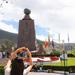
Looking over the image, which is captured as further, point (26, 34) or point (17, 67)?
point (26, 34)

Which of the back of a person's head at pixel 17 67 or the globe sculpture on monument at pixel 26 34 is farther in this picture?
the globe sculpture on monument at pixel 26 34

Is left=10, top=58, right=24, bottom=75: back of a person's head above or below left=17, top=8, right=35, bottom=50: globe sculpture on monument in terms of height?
below

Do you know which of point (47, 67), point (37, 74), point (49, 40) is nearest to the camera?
point (37, 74)

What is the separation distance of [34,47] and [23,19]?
7.12 meters

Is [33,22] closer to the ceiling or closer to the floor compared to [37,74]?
closer to the ceiling

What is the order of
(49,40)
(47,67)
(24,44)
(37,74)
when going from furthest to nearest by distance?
(49,40), (24,44), (47,67), (37,74)

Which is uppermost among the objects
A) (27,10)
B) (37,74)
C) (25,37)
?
(27,10)

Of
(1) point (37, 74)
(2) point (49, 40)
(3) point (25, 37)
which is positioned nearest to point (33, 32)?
(3) point (25, 37)

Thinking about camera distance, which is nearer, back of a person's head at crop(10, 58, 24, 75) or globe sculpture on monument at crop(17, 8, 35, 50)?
back of a person's head at crop(10, 58, 24, 75)

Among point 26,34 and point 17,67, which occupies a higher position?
point 26,34

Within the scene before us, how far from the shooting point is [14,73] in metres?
18.0

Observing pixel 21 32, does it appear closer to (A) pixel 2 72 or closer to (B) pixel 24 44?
(B) pixel 24 44

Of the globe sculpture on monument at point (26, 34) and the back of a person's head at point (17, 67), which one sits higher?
the globe sculpture on monument at point (26, 34)

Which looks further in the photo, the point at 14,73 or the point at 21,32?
the point at 21,32
